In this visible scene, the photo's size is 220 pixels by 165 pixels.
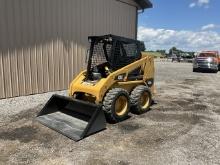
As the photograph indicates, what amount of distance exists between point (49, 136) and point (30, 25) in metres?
5.30

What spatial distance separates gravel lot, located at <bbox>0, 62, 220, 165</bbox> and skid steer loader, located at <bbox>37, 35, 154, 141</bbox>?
0.27 meters

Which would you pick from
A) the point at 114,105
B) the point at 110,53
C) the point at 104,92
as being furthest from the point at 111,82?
the point at 110,53

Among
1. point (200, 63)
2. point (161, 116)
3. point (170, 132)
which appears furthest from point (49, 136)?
point (200, 63)

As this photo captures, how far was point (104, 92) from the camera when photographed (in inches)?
239

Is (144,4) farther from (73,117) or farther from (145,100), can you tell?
(73,117)

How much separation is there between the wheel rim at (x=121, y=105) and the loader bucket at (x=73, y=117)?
81 cm

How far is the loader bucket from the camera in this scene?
5.30m

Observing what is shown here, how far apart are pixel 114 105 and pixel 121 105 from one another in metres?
0.52

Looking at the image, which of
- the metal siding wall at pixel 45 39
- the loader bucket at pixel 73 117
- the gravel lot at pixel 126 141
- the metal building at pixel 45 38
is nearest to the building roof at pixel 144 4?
the metal building at pixel 45 38

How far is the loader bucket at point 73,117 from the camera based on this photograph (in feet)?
17.4

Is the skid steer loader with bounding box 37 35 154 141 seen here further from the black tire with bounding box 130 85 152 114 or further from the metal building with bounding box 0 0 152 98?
the metal building with bounding box 0 0 152 98

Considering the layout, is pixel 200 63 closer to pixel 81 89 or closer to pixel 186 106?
pixel 186 106

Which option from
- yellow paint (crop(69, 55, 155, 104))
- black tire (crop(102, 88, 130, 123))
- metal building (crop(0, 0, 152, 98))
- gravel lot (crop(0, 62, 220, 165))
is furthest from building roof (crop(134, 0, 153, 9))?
black tire (crop(102, 88, 130, 123))

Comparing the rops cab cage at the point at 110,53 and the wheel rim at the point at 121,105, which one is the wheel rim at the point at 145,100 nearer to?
the wheel rim at the point at 121,105
